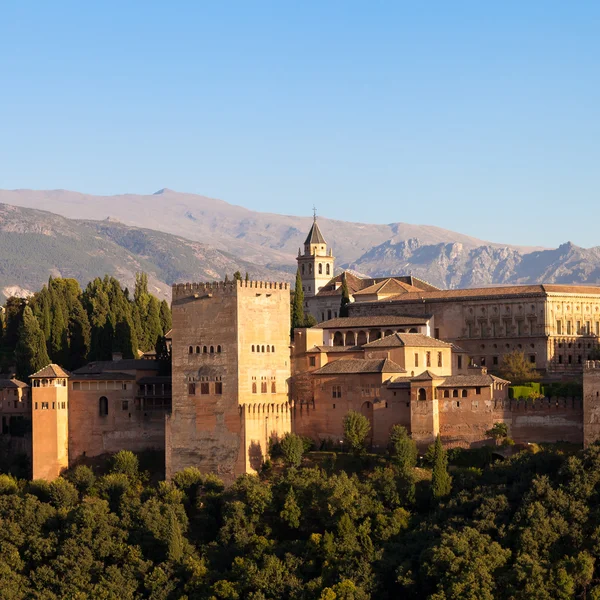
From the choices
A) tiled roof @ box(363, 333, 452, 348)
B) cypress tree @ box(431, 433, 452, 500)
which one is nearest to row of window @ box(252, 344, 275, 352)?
tiled roof @ box(363, 333, 452, 348)

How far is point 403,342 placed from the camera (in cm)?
7312

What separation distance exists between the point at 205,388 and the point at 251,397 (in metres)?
2.09

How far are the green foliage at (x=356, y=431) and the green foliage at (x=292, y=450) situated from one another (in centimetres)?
212

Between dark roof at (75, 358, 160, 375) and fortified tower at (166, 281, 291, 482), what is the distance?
17.4 feet

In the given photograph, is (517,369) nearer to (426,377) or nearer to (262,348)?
(426,377)

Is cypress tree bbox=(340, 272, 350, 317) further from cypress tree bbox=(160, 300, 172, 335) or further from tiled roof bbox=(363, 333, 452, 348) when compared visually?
tiled roof bbox=(363, 333, 452, 348)

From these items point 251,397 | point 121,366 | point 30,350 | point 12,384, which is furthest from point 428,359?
point 30,350

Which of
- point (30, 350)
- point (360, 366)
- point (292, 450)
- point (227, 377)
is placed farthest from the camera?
point (30, 350)

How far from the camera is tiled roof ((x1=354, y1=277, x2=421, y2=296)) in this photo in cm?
9207

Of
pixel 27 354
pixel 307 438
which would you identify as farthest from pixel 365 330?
pixel 27 354

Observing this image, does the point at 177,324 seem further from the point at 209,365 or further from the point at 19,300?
the point at 19,300

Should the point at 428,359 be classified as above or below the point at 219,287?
below

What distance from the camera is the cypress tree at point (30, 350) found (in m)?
82.4

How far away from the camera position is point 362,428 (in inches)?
2704
